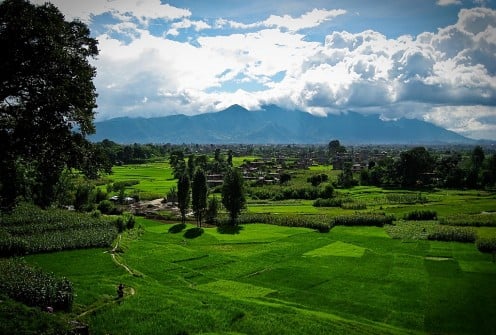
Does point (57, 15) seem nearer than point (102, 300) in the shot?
Yes

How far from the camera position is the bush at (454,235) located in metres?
59.3

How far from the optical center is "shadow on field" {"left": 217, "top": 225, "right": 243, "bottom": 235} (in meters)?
65.2

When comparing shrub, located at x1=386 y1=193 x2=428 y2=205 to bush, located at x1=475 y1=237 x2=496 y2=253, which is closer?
bush, located at x1=475 y1=237 x2=496 y2=253

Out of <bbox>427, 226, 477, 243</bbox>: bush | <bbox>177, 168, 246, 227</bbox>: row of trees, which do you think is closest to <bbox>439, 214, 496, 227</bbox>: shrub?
<bbox>427, 226, 477, 243</bbox>: bush

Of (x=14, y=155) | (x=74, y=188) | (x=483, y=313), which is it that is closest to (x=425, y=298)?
(x=483, y=313)

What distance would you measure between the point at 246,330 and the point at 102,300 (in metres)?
10.5

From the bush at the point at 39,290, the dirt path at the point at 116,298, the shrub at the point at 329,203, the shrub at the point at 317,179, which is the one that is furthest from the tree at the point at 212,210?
the shrub at the point at 317,179

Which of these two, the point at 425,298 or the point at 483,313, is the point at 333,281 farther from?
the point at 483,313

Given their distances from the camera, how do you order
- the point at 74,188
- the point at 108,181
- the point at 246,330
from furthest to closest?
the point at 108,181 < the point at 74,188 < the point at 246,330

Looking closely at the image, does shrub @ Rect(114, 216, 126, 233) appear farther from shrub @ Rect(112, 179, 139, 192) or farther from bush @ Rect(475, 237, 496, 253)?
bush @ Rect(475, 237, 496, 253)

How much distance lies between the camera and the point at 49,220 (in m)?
57.6

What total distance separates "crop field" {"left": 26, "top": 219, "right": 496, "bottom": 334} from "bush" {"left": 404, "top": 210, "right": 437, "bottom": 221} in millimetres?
17448

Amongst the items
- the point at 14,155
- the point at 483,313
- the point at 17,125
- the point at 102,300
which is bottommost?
the point at 483,313

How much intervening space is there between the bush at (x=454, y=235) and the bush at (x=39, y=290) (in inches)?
1979
